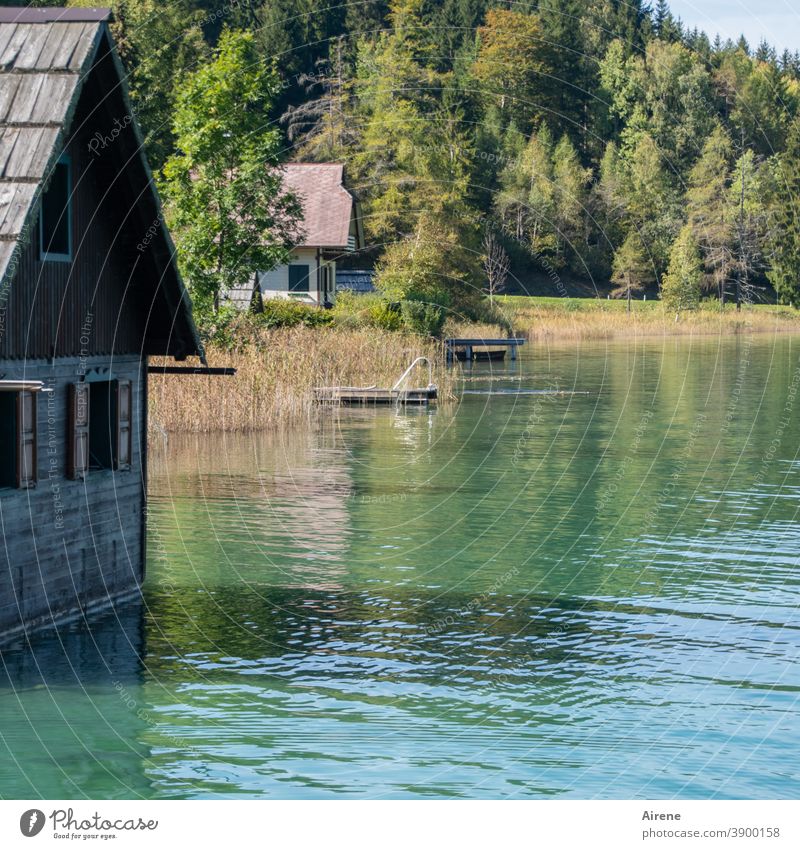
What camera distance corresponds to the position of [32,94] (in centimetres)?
1775

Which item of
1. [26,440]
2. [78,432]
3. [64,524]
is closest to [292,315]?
[78,432]

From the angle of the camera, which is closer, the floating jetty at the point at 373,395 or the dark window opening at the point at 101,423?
the dark window opening at the point at 101,423

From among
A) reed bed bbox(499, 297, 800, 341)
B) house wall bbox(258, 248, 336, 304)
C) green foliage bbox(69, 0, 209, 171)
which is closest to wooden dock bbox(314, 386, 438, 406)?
house wall bbox(258, 248, 336, 304)

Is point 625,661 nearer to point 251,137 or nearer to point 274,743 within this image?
point 274,743

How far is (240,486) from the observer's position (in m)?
33.8

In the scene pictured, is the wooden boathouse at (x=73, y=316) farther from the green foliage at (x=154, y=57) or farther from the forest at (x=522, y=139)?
the green foliage at (x=154, y=57)

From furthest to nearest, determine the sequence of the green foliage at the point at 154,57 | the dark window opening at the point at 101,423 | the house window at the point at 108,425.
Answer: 1. the green foliage at the point at 154,57
2. the dark window opening at the point at 101,423
3. the house window at the point at 108,425

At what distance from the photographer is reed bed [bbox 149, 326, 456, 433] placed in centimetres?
4016

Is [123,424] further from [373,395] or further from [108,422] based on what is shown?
[373,395]

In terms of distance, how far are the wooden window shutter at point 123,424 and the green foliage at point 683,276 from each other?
8680 centimetres

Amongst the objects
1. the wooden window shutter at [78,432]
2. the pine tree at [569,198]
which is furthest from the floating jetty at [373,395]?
the pine tree at [569,198]

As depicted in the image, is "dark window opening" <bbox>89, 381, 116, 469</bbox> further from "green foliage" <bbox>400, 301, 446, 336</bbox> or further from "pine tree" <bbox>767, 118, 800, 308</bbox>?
"pine tree" <bbox>767, 118, 800, 308</bbox>

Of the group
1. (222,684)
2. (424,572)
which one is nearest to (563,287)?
(424,572)

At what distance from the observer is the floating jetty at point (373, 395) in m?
50.2
